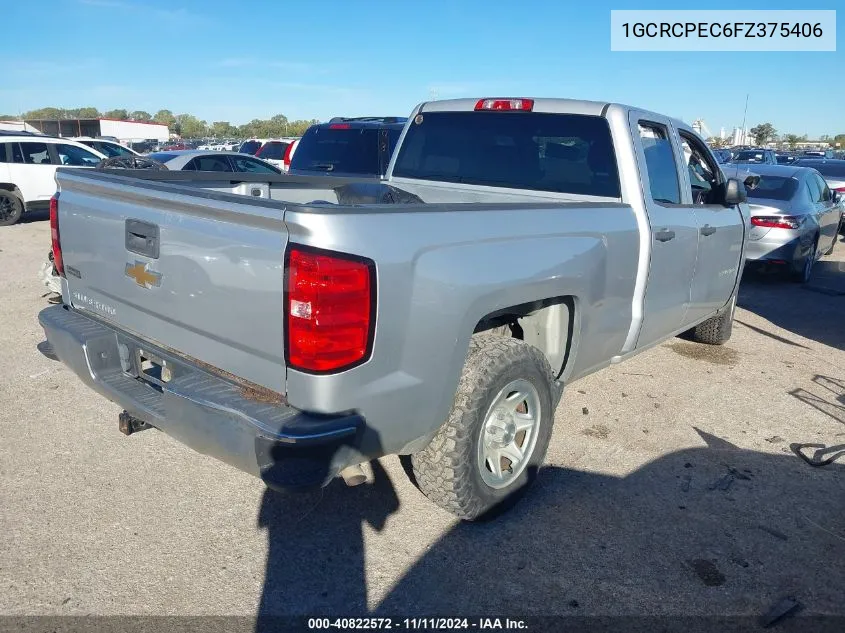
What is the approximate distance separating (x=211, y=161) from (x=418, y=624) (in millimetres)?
11156

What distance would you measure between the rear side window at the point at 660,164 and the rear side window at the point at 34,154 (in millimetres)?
13221

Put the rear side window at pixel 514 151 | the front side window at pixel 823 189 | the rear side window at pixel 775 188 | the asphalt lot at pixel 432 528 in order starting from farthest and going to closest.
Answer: the front side window at pixel 823 189
the rear side window at pixel 775 188
the rear side window at pixel 514 151
the asphalt lot at pixel 432 528

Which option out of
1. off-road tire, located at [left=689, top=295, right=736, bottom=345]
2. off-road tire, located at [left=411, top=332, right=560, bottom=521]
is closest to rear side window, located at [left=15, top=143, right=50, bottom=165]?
off-road tire, located at [left=689, top=295, right=736, bottom=345]

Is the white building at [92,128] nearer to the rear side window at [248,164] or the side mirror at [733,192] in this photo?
the rear side window at [248,164]

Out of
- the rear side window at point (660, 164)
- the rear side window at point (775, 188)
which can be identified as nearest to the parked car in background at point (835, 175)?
the rear side window at point (775, 188)

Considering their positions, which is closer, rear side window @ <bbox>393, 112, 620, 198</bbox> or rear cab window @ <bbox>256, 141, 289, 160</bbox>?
rear side window @ <bbox>393, 112, 620, 198</bbox>

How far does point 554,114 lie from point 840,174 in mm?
13337

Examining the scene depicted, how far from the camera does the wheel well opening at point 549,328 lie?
3424mm

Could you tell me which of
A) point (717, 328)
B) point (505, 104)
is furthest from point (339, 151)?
point (717, 328)

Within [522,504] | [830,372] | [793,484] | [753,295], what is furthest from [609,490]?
[753,295]

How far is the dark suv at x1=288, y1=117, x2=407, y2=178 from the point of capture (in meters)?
8.95

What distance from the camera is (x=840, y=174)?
47.2 ft

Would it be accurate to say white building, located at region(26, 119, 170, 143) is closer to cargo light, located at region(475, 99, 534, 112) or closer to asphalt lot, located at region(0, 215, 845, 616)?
cargo light, located at region(475, 99, 534, 112)

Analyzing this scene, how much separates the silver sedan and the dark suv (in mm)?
4665
